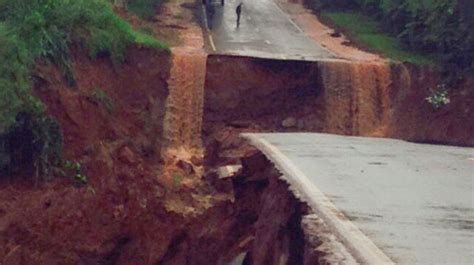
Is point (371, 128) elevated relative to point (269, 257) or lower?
lower

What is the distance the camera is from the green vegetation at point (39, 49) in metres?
16.1

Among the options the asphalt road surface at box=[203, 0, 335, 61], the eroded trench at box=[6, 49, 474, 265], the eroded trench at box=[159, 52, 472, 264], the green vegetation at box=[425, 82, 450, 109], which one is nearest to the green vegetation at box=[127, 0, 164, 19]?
the asphalt road surface at box=[203, 0, 335, 61]

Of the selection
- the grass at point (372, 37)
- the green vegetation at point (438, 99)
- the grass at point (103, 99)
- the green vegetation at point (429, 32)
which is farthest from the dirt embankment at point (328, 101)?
the grass at point (103, 99)

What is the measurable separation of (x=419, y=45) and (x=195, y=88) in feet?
21.1

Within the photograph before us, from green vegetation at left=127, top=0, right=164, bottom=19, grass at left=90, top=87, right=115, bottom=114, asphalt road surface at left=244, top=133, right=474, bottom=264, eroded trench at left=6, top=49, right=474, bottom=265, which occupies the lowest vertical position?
eroded trench at left=6, top=49, right=474, bottom=265

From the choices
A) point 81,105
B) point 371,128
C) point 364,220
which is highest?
point 364,220

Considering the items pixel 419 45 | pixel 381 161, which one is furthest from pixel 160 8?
pixel 381 161

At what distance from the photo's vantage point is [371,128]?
71.9ft

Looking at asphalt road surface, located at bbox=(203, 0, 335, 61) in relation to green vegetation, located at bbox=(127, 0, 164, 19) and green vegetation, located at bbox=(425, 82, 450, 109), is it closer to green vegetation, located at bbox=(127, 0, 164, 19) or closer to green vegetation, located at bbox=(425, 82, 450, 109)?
green vegetation, located at bbox=(127, 0, 164, 19)

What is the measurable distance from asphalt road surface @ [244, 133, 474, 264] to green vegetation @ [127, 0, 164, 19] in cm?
1414

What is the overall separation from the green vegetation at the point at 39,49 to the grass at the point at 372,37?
6.04m

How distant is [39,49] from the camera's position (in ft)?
58.6

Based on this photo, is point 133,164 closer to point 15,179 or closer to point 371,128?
point 15,179

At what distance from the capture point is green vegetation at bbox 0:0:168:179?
16.1 metres
